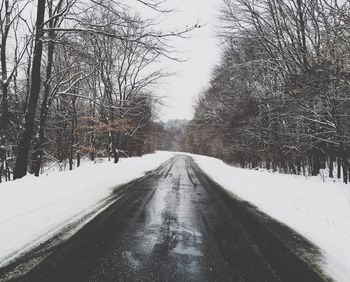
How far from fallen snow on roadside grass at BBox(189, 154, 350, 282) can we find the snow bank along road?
300mm

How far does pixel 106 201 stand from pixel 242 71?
1584cm

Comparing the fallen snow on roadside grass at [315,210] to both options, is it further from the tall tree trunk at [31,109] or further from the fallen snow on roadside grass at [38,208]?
the tall tree trunk at [31,109]

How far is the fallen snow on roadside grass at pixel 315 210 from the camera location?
4.58 metres

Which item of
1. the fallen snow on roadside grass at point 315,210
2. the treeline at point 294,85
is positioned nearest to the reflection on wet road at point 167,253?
the fallen snow on roadside grass at point 315,210

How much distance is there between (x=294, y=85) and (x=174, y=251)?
10925mm

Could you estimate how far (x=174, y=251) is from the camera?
4.45m

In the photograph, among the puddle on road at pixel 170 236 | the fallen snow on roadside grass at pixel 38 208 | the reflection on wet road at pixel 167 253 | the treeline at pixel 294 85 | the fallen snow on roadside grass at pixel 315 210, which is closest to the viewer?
the reflection on wet road at pixel 167 253

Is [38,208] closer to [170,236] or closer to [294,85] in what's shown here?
[170,236]

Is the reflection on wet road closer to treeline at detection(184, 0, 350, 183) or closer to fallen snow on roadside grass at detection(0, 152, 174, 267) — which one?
fallen snow on roadside grass at detection(0, 152, 174, 267)

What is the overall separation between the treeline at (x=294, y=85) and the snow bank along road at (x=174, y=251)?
590 centimetres

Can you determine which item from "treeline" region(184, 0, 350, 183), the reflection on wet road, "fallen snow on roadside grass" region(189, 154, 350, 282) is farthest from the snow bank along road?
"treeline" region(184, 0, 350, 183)

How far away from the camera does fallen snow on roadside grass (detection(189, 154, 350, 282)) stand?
4578 mm

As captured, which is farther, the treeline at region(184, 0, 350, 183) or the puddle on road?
the treeline at region(184, 0, 350, 183)

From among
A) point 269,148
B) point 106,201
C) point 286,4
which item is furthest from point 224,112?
point 106,201
